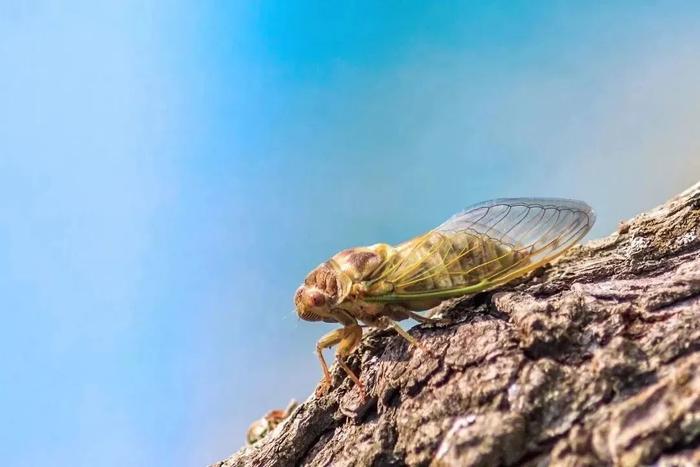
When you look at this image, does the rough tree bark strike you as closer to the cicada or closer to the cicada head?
the cicada

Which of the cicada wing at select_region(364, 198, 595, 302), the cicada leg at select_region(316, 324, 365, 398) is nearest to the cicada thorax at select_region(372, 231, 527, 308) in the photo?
the cicada wing at select_region(364, 198, 595, 302)

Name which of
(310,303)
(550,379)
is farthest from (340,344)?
(550,379)

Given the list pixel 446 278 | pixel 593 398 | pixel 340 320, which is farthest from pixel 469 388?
pixel 340 320

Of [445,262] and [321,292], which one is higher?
[321,292]

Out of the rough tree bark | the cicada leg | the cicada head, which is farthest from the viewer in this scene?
the cicada head

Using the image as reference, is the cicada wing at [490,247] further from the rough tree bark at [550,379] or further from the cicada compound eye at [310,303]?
the cicada compound eye at [310,303]

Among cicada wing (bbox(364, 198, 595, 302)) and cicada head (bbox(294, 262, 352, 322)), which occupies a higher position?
cicada head (bbox(294, 262, 352, 322))

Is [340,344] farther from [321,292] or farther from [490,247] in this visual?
[490,247]

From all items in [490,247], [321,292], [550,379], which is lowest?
[550,379]
